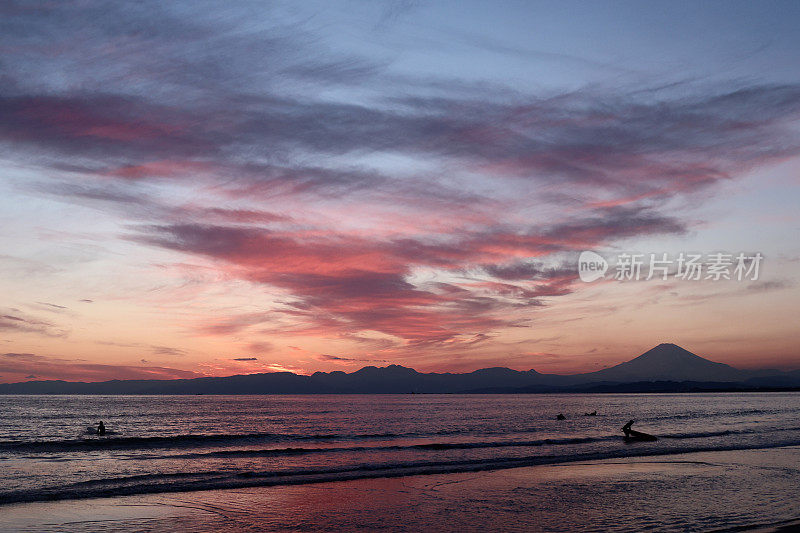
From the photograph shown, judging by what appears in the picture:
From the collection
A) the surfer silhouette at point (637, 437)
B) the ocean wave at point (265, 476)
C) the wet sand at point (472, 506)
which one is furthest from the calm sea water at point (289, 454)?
the wet sand at point (472, 506)

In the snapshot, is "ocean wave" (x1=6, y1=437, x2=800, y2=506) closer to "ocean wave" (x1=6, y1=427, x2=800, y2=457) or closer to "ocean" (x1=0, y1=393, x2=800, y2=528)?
"ocean" (x1=0, y1=393, x2=800, y2=528)

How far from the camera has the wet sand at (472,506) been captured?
1800 cm

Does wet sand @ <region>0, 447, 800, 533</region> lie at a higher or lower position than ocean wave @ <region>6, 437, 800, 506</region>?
higher

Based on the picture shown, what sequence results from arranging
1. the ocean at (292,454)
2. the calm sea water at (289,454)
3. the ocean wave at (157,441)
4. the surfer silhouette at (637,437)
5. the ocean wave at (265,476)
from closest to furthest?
the ocean wave at (265,476) → the ocean at (292,454) → the calm sea water at (289,454) → the ocean wave at (157,441) → the surfer silhouette at (637,437)

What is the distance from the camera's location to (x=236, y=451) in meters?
43.4

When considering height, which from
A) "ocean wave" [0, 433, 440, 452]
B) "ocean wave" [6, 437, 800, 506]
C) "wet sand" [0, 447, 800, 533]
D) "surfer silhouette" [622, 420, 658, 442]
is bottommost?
"ocean wave" [0, 433, 440, 452]

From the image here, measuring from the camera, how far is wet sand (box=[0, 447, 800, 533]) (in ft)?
59.1

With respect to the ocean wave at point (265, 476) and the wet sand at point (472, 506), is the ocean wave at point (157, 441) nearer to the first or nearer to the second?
the ocean wave at point (265, 476)

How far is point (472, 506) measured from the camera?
68.9 ft

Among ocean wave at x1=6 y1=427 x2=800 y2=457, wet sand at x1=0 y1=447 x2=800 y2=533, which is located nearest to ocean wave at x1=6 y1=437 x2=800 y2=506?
wet sand at x1=0 y1=447 x2=800 y2=533

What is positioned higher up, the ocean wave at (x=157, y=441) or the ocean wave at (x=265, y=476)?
the ocean wave at (x=265, y=476)

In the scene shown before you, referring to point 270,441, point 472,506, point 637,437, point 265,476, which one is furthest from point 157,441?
point 637,437

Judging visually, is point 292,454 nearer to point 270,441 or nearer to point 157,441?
point 270,441

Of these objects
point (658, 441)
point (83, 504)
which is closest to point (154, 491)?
point (83, 504)
